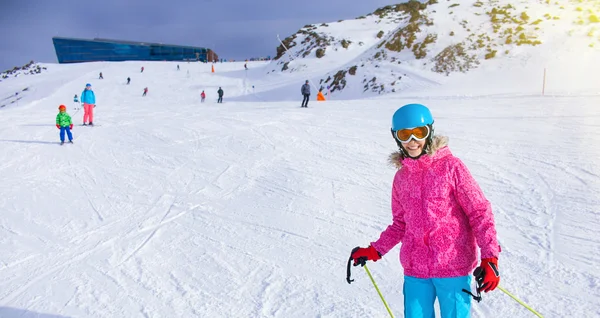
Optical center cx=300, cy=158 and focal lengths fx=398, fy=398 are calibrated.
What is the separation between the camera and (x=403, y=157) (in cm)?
223

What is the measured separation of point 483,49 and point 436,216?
2631cm

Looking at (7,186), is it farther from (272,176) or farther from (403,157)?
(403,157)

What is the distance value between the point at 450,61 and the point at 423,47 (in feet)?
10.2

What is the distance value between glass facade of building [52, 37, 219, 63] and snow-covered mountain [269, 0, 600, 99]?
45800 mm

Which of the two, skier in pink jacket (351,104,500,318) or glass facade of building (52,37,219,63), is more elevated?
glass facade of building (52,37,219,63)

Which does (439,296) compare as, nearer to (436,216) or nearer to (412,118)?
(436,216)

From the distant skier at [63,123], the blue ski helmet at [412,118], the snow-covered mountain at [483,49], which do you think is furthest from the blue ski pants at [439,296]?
the snow-covered mountain at [483,49]

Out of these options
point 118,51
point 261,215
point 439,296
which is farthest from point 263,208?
point 118,51

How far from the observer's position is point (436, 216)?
6.87 feet

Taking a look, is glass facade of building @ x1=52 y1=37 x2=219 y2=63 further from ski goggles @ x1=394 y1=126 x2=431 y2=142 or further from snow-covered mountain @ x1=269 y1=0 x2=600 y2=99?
ski goggles @ x1=394 y1=126 x2=431 y2=142

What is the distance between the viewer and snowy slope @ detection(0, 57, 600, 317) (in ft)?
11.8

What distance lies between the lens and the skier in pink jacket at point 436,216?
2049 mm

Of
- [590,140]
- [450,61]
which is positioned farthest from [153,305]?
[450,61]

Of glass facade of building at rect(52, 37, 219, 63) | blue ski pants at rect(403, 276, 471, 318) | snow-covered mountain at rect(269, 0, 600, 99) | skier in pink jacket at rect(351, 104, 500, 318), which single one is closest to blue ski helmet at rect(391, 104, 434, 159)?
skier in pink jacket at rect(351, 104, 500, 318)
